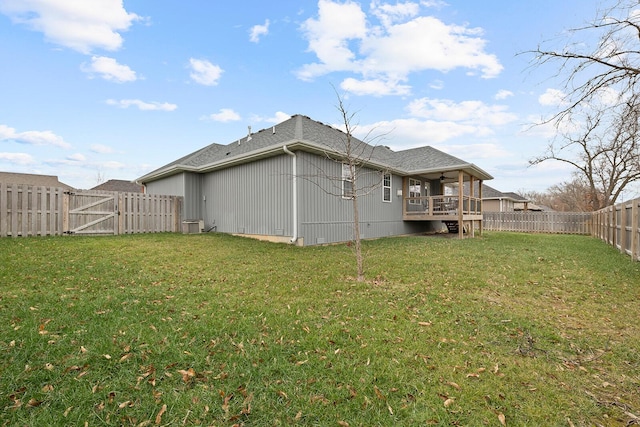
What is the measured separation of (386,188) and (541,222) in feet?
49.5

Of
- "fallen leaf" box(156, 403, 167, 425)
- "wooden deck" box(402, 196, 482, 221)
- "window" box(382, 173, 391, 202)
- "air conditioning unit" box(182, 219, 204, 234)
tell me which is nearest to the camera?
"fallen leaf" box(156, 403, 167, 425)

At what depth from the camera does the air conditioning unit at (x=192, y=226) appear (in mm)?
12192

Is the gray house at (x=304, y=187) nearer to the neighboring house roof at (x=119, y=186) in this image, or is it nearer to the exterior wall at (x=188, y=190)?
the exterior wall at (x=188, y=190)

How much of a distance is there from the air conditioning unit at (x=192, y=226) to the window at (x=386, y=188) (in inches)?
330

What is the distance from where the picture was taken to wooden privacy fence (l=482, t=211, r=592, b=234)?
19391 mm

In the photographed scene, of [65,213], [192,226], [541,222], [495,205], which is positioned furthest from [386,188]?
[495,205]

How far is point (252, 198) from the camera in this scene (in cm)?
1072

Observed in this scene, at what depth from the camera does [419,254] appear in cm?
823

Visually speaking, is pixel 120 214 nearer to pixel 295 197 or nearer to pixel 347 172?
pixel 295 197

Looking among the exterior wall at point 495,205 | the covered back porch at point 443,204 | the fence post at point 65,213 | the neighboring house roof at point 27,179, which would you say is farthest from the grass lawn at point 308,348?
the neighboring house roof at point 27,179

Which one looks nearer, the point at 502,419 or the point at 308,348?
the point at 502,419

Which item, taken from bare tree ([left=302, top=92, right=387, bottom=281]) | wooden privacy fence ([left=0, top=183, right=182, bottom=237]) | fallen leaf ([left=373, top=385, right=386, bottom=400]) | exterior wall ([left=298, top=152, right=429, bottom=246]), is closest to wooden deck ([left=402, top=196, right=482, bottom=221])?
exterior wall ([left=298, top=152, right=429, bottom=246])

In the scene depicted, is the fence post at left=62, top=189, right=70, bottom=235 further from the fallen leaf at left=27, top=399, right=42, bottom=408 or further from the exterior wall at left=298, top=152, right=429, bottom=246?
the fallen leaf at left=27, top=399, right=42, bottom=408

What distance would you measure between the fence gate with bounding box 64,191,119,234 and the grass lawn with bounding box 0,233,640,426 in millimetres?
4903
